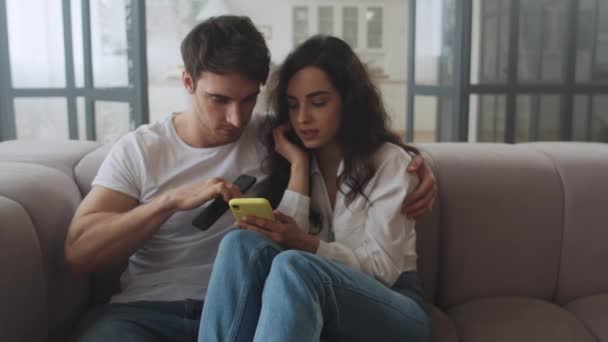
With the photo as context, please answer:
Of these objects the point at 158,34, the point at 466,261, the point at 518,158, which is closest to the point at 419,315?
the point at 466,261

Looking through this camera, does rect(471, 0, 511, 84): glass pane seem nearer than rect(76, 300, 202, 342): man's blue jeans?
No

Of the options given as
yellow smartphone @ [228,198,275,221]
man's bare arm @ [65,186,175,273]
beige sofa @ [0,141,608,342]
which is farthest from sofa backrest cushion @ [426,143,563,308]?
man's bare arm @ [65,186,175,273]

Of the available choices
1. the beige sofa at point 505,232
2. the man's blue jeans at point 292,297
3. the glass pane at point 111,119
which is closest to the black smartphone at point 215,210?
the man's blue jeans at point 292,297

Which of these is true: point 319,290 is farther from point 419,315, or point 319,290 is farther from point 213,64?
point 213,64

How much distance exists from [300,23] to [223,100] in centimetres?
584

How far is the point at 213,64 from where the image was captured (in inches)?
52.2

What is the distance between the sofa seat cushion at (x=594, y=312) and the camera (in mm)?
1416

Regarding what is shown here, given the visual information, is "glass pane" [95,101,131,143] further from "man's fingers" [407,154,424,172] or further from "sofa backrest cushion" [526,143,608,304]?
"sofa backrest cushion" [526,143,608,304]

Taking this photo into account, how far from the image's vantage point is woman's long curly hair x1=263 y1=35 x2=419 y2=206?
1379 mm

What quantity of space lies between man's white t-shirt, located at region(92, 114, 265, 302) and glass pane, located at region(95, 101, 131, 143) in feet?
4.54

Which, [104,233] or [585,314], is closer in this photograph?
[104,233]

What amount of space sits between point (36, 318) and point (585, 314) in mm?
1281

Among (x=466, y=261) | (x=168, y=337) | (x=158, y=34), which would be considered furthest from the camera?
(x=158, y=34)

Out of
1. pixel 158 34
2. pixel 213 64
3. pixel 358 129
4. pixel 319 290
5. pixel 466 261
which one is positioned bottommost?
pixel 466 261
